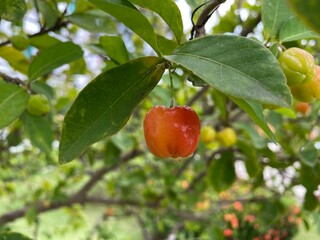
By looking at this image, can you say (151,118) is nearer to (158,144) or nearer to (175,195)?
(158,144)

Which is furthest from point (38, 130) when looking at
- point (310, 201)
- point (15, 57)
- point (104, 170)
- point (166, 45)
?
point (104, 170)

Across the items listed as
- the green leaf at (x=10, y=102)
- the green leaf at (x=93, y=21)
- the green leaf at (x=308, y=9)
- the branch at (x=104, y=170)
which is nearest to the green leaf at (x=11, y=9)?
the green leaf at (x=10, y=102)

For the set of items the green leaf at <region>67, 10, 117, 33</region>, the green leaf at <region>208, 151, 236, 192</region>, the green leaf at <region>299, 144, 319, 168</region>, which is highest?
the green leaf at <region>67, 10, 117, 33</region>

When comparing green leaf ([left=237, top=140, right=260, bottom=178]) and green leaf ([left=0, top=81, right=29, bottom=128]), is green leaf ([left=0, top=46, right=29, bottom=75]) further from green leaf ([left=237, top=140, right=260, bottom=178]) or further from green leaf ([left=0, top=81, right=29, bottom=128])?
green leaf ([left=237, top=140, right=260, bottom=178])

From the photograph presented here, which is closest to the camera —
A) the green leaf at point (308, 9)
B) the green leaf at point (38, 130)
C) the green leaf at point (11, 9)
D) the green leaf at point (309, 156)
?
the green leaf at point (308, 9)

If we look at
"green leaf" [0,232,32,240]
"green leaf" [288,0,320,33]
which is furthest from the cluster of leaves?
"green leaf" [0,232,32,240]

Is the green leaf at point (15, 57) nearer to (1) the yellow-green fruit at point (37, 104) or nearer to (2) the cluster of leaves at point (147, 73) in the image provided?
(2) the cluster of leaves at point (147, 73)

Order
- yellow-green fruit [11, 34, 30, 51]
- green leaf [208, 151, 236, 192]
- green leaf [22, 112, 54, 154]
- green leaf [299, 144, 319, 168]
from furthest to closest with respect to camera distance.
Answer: green leaf [208, 151, 236, 192] → green leaf [299, 144, 319, 168] → green leaf [22, 112, 54, 154] → yellow-green fruit [11, 34, 30, 51]
